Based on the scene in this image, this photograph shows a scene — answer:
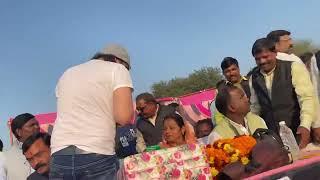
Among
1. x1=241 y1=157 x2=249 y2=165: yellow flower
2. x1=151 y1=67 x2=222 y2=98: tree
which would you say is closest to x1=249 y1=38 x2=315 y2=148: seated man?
x1=241 y1=157 x2=249 y2=165: yellow flower

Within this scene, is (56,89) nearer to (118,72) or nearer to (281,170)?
(118,72)

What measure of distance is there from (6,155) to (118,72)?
2481 mm

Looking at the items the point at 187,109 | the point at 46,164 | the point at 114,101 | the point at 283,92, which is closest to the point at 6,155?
the point at 46,164

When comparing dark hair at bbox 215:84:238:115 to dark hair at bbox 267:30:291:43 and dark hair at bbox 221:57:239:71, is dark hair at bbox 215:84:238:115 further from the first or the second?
dark hair at bbox 221:57:239:71

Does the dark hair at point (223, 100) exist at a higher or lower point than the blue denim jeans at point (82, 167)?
higher

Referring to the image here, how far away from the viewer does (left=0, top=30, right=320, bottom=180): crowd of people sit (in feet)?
11.1

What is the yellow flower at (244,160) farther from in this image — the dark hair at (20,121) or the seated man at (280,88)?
the dark hair at (20,121)

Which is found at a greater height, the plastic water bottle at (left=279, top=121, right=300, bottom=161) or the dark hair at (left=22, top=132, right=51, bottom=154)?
the dark hair at (left=22, top=132, right=51, bottom=154)

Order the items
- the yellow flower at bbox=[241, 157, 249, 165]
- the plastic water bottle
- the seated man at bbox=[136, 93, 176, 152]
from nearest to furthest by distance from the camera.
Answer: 1. the yellow flower at bbox=[241, 157, 249, 165]
2. the plastic water bottle
3. the seated man at bbox=[136, 93, 176, 152]

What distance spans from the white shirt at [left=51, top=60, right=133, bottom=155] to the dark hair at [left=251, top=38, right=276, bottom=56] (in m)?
1.79

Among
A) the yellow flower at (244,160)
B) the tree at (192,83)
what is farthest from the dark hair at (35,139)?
the tree at (192,83)

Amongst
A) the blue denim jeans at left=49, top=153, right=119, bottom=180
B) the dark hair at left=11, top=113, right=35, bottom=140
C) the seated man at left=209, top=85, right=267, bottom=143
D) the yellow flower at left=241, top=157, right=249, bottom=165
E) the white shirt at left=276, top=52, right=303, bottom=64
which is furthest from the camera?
the dark hair at left=11, top=113, right=35, bottom=140

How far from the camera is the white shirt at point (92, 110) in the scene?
3389 mm

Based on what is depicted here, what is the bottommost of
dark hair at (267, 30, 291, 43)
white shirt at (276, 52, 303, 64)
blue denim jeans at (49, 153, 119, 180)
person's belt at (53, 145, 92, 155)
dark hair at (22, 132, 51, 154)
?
dark hair at (22, 132, 51, 154)
